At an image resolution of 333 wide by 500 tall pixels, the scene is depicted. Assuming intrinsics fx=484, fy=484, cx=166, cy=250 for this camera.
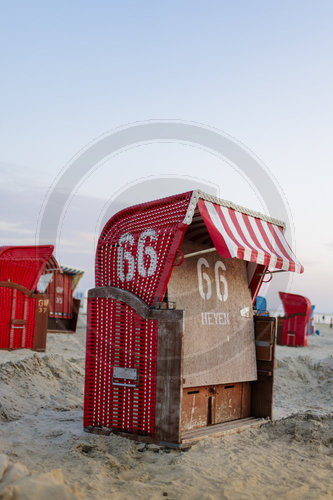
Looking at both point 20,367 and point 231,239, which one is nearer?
point 231,239

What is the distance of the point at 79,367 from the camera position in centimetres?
1124

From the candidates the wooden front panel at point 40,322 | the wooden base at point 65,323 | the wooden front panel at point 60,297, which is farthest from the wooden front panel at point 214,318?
the wooden front panel at point 60,297

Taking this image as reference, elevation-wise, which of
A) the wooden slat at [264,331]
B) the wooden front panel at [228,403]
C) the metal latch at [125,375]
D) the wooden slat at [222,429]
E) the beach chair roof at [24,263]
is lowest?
the wooden slat at [222,429]

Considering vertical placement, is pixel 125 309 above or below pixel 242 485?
above

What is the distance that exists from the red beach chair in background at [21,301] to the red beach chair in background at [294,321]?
1053cm

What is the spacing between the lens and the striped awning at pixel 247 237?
613 cm

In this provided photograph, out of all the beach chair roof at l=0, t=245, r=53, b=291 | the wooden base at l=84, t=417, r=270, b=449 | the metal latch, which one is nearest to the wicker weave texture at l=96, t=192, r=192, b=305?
the metal latch

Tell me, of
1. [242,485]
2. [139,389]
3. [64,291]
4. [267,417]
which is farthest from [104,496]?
[64,291]

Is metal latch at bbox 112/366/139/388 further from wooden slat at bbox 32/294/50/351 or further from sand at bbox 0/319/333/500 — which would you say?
wooden slat at bbox 32/294/50/351

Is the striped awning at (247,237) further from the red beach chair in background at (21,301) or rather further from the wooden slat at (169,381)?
the red beach chair in background at (21,301)

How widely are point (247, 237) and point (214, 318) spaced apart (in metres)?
1.30

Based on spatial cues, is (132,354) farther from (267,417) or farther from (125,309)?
(267,417)

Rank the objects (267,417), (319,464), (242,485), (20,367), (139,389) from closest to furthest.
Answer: (242,485), (319,464), (139,389), (267,417), (20,367)

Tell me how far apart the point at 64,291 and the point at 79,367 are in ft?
30.4
